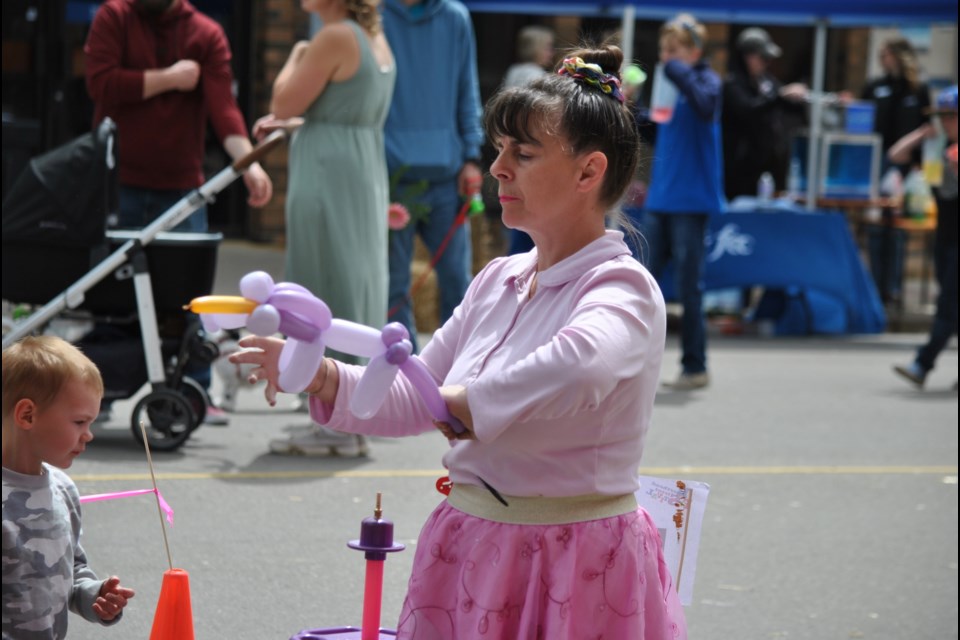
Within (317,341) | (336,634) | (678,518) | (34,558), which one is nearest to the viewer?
(317,341)

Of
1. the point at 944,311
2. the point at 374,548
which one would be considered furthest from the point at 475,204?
the point at 374,548

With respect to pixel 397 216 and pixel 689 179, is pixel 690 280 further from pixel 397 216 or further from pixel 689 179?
pixel 397 216

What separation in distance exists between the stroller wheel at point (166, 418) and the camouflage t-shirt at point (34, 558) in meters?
3.33

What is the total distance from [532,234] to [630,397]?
369 millimetres

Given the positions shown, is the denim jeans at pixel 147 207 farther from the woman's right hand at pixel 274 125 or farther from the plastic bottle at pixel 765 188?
the plastic bottle at pixel 765 188

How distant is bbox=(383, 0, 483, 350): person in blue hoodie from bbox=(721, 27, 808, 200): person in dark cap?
241 inches

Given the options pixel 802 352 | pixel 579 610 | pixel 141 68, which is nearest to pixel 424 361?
pixel 579 610

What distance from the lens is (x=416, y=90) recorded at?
731cm

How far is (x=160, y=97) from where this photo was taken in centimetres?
700

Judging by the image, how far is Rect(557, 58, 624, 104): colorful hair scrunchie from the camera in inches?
110

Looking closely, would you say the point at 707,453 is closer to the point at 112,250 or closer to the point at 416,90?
the point at 416,90

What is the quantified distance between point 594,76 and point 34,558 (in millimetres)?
1404

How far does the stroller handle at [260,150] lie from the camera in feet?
20.0

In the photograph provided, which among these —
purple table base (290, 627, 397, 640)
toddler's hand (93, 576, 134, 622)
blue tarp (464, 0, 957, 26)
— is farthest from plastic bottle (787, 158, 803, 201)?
toddler's hand (93, 576, 134, 622)
